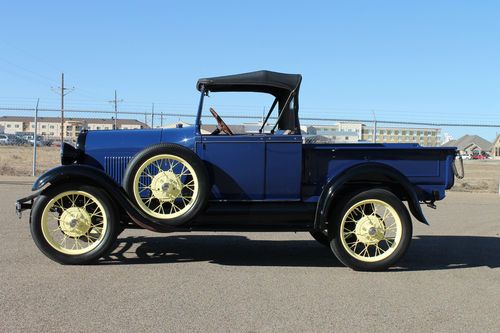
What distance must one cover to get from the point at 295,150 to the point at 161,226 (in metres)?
1.69

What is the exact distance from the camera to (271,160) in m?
5.41

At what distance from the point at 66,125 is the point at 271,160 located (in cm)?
2858

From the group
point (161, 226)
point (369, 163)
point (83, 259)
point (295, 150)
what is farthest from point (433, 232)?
point (83, 259)

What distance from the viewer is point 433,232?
804 centimetres

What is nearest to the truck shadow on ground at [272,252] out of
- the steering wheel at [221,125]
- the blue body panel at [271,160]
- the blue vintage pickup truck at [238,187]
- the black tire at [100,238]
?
the black tire at [100,238]

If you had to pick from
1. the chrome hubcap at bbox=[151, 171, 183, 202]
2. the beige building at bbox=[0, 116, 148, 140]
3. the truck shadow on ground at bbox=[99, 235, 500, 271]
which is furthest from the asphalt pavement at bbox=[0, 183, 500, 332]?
the beige building at bbox=[0, 116, 148, 140]

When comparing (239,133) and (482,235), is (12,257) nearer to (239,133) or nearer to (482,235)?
(239,133)

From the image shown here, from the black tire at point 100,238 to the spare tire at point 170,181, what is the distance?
306 millimetres

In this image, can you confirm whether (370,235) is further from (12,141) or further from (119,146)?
(12,141)

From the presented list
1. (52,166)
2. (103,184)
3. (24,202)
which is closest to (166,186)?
(103,184)

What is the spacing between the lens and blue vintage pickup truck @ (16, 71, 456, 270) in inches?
205

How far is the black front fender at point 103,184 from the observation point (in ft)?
16.9

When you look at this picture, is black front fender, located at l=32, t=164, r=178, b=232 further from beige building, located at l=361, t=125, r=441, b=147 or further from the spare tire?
beige building, located at l=361, t=125, r=441, b=147

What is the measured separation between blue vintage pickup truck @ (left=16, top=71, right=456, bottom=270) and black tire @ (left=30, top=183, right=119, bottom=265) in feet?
0.04
